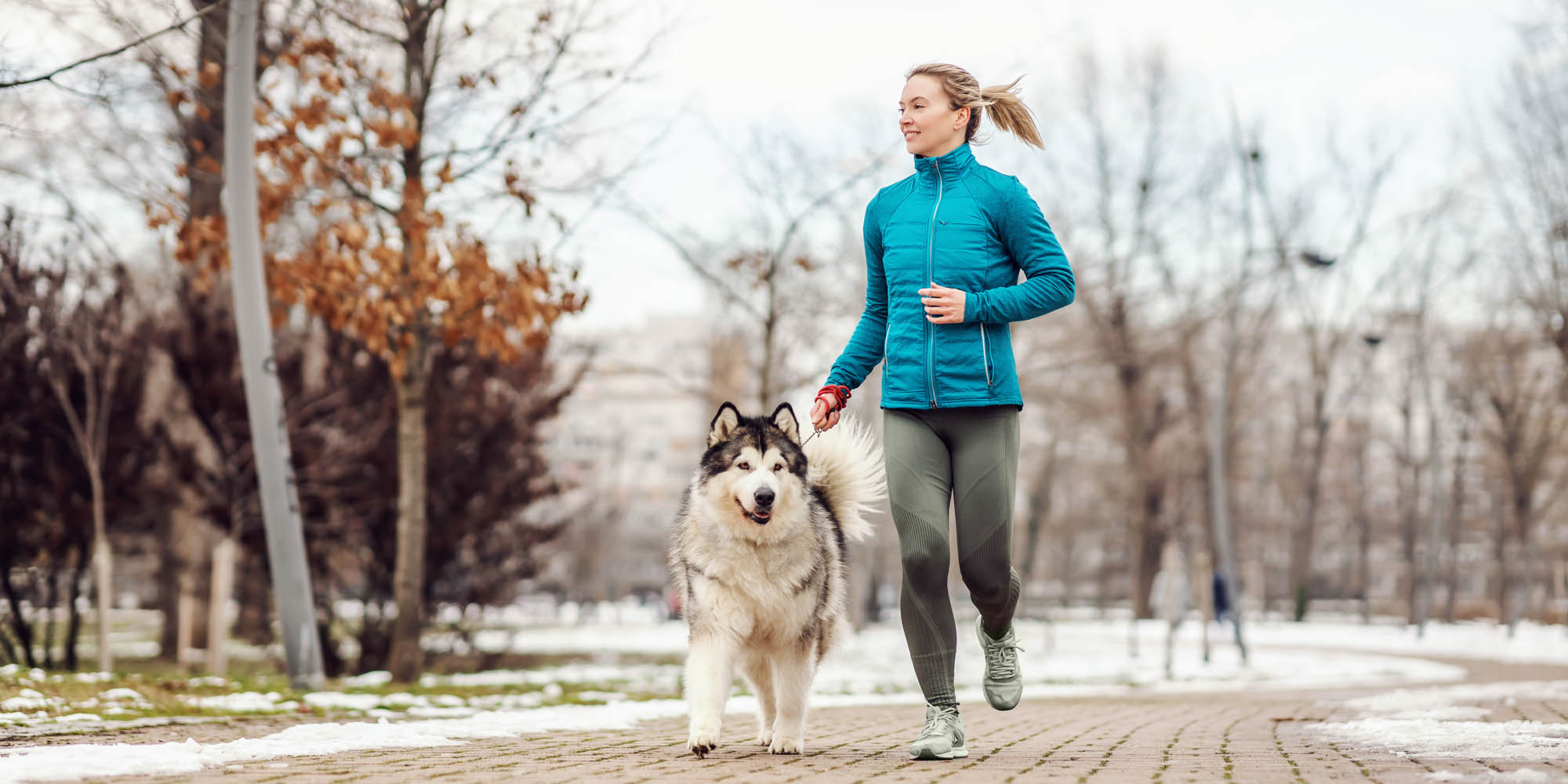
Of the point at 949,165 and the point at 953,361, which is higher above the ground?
→ the point at 949,165

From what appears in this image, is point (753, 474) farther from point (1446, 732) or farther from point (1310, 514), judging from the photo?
point (1310, 514)

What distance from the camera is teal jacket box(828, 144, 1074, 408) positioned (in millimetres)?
4973

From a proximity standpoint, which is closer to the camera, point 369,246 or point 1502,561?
point 369,246

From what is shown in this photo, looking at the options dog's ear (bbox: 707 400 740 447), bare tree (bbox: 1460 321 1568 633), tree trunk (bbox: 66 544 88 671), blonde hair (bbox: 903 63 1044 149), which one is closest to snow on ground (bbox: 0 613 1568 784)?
dog's ear (bbox: 707 400 740 447)

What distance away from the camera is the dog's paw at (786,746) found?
5.42m

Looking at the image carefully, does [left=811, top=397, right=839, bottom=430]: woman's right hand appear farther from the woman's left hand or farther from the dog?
the woman's left hand

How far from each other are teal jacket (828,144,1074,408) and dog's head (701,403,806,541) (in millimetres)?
392

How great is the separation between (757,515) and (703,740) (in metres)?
0.87

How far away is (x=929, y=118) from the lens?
16.9 feet

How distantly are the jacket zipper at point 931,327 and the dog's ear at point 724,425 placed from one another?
87 centimetres

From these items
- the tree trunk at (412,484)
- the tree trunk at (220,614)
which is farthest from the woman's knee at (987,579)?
the tree trunk at (220,614)

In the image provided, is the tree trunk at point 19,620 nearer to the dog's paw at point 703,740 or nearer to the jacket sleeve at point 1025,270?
the dog's paw at point 703,740

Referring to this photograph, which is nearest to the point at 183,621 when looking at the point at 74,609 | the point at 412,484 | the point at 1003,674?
the point at 74,609

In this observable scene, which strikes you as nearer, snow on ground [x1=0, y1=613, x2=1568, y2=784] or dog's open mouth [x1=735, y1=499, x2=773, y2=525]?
dog's open mouth [x1=735, y1=499, x2=773, y2=525]
